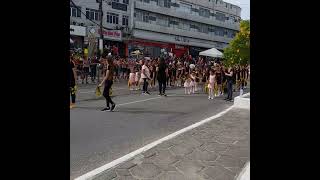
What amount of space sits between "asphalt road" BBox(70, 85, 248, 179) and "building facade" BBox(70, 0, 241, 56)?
26.7m

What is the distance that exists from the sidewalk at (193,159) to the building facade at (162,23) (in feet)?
103

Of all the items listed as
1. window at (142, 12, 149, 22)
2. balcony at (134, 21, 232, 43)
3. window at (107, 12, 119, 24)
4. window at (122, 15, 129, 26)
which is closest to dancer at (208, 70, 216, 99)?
window at (107, 12, 119, 24)

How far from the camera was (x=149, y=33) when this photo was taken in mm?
53906

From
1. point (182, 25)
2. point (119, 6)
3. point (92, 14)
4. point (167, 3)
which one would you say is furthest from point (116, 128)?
point (182, 25)

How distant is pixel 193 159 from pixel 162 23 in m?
52.9

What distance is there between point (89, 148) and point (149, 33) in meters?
48.1

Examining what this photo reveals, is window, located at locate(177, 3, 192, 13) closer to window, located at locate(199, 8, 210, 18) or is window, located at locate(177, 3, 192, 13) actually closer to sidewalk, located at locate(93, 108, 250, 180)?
window, located at locate(199, 8, 210, 18)

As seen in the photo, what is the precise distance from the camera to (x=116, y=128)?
28.3ft

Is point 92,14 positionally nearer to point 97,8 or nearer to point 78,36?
point 97,8

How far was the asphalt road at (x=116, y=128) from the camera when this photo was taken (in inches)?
236
